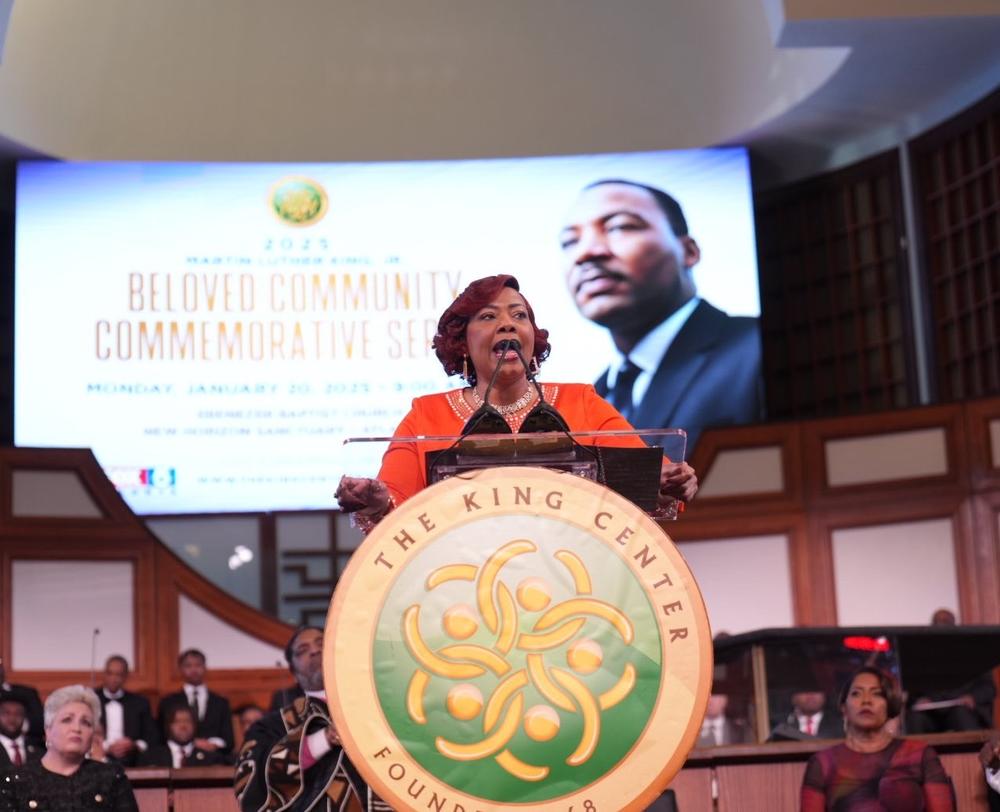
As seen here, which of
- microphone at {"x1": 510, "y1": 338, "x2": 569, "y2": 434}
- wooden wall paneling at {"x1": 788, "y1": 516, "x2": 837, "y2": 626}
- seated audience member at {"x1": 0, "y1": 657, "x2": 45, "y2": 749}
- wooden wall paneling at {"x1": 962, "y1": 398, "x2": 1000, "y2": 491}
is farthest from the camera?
wooden wall paneling at {"x1": 788, "y1": 516, "x2": 837, "y2": 626}

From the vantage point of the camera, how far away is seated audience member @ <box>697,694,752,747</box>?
512 centimetres

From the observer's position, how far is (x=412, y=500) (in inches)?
76.8

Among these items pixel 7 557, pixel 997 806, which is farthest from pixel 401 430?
pixel 7 557

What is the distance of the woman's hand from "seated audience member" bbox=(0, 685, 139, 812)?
173cm

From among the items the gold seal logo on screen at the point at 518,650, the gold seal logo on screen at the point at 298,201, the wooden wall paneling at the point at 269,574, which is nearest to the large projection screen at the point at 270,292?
the gold seal logo on screen at the point at 298,201

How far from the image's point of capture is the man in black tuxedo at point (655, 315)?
920cm

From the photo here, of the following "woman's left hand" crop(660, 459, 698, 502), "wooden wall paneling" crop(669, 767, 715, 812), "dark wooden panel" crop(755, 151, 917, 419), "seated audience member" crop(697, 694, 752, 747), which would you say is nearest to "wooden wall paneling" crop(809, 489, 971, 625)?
"dark wooden panel" crop(755, 151, 917, 419)

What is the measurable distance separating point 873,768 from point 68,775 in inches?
74.6

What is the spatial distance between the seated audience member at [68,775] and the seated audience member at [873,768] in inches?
64.9

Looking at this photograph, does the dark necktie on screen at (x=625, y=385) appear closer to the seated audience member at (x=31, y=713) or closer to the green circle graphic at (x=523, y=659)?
the seated audience member at (x=31, y=713)

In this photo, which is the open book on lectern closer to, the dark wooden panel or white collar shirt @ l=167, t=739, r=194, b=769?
white collar shirt @ l=167, t=739, r=194, b=769

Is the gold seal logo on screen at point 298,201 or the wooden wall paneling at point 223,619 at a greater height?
the gold seal logo on screen at point 298,201

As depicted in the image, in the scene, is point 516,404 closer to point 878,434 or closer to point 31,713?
point 31,713

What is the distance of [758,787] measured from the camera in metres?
4.28
